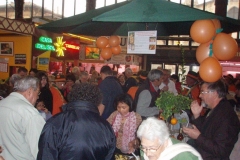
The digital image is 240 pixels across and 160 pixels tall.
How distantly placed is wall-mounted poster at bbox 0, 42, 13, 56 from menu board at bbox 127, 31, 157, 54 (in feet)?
26.6

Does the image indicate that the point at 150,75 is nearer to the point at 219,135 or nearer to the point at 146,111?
the point at 146,111

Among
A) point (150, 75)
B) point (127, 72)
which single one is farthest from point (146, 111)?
point (127, 72)

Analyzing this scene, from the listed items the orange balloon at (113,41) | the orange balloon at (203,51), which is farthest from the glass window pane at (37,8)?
the orange balloon at (203,51)

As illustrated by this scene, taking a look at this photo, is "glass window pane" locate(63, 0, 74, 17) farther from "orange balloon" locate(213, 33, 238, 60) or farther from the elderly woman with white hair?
the elderly woman with white hair

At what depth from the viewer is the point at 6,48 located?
36.3 feet

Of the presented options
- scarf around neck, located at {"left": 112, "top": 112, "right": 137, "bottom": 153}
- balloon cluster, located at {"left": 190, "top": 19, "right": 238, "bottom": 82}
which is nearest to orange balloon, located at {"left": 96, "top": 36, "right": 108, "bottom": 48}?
scarf around neck, located at {"left": 112, "top": 112, "right": 137, "bottom": 153}

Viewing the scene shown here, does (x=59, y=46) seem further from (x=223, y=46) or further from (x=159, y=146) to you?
(x=159, y=146)

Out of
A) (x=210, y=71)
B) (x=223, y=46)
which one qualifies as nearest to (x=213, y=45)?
(x=223, y=46)

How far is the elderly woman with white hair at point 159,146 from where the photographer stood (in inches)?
74.9

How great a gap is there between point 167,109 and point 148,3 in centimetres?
131

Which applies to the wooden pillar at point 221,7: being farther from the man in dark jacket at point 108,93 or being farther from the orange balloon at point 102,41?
the man in dark jacket at point 108,93

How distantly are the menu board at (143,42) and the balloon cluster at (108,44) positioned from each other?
155 centimetres

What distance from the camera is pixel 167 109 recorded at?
327 cm

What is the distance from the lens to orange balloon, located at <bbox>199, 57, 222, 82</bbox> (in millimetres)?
3375
